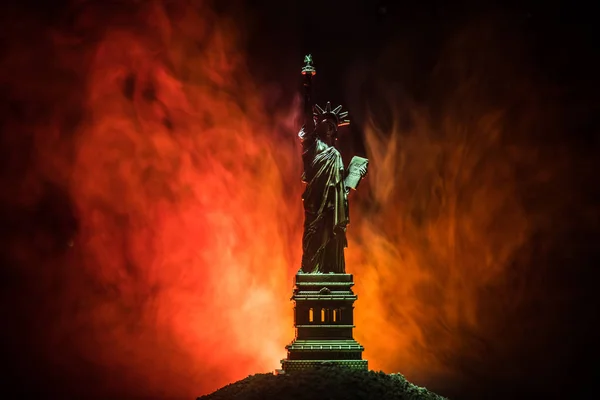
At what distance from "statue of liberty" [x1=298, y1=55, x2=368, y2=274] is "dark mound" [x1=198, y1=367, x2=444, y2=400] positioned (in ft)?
7.32

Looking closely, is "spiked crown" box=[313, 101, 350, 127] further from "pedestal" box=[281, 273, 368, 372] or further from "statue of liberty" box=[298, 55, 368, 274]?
"pedestal" box=[281, 273, 368, 372]

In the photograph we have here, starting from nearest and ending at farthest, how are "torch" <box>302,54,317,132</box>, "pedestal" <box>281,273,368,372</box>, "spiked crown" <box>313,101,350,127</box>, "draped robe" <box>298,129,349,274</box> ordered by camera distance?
"pedestal" <box>281,273,368,372</box>
"draped robe" <box>298,129,349,274</box>
"torch" <box>302,54,317,132</box>
"spiked crown" <box>313,101,350,127</box>

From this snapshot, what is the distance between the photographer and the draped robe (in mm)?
14336

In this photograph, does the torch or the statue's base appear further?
the torch

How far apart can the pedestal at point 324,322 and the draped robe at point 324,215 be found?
1.03 ft

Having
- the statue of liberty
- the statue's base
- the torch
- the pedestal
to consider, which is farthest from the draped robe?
the statue's base

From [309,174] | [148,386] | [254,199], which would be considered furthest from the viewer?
[254,199]

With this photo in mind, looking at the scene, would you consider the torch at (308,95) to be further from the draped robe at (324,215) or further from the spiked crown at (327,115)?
the draped robe at (324,215)

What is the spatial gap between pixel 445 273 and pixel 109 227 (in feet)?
25.4

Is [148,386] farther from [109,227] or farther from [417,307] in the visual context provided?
[417,307]

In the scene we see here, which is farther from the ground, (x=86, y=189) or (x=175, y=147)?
(x=175, y=147)

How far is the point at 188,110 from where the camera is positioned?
16953 mm

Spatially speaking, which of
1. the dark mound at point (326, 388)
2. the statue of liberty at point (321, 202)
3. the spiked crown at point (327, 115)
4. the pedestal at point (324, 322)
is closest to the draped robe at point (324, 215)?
the statue of liberty at point (321, 202)

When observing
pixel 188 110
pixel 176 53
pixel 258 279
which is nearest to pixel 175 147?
pixel 188 110
